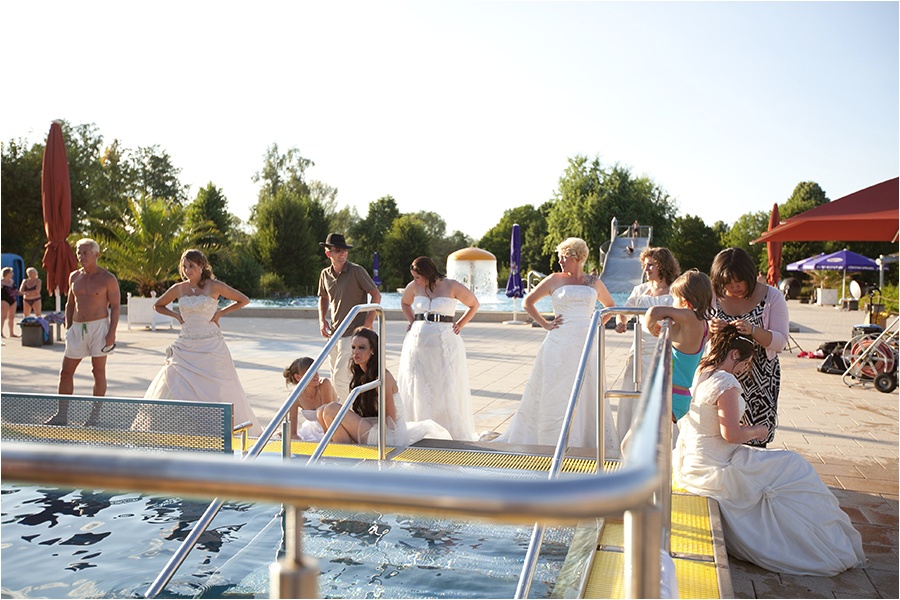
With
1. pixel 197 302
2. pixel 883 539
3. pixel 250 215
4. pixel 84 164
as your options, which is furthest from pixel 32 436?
pixel 250 215

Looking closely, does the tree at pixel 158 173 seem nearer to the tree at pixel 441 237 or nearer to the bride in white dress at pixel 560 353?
the tree at pixel 441 237

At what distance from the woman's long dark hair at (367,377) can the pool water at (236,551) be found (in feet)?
4.51

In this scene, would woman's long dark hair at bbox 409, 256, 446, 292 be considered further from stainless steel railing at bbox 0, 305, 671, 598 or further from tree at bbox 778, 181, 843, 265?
tree at bbox 778, 181, 843, 265

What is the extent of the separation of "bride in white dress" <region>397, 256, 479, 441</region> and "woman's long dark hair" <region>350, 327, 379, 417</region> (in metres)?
1.09

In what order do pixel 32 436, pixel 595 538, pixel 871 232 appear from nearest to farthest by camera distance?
pixel 595 538 → pixel 32 436 → pixel 871 232

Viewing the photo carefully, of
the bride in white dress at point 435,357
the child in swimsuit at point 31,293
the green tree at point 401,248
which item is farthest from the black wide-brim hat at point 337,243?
the green tree at point 401,248

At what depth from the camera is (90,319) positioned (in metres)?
7.66

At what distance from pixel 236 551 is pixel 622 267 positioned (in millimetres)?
35354

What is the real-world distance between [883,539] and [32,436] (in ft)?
19.5

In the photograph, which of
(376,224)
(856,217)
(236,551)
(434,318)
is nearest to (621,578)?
(236,551)

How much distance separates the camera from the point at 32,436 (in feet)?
19.5

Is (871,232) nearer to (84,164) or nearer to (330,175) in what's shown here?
(84,164)

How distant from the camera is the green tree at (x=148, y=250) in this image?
21328 millimetres

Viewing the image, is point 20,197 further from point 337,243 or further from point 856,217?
point 856,217
